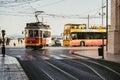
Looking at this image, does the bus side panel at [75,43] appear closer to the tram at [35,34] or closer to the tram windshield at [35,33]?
the tram at [35,34]

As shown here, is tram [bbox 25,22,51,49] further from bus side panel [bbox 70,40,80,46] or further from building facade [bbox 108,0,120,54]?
building facade [bbox 108,0,120,54]

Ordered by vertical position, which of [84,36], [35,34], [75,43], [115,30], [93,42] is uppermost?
[115,30]

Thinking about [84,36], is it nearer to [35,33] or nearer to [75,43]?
[75,43]

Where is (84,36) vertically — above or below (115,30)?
below

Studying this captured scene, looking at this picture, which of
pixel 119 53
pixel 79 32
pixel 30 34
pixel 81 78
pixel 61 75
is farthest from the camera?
pixel 79 32

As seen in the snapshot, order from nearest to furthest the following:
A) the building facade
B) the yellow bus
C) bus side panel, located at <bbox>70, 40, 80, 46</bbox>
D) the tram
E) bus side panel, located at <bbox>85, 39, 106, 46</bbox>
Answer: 1. the building facade
2. the tram
3. the yellow bus
4. bus side panel, located at <bbox>85, 39, 106, 46</bbox>
5. bus side panel, located at <bbox>70, 40, 80, 46</bbox>

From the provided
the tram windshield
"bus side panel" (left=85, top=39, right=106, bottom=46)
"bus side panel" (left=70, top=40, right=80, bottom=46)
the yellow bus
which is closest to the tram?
the tram windshield

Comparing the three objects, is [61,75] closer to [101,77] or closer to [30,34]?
[101,77]

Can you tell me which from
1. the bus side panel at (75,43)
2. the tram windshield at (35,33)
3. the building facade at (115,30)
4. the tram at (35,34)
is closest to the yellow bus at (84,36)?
the bus side panel at (75,43)

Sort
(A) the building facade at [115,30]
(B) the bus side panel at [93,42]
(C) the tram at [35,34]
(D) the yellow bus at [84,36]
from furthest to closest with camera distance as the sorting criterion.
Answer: (B) the bus side panel at [93,42]
(D) the yellow bus at [84,36]
(C) the tram at [35,34]
(A) the building facade at [115,30]

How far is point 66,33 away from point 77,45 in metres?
3.10

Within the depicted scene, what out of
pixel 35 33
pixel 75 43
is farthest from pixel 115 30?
pixel 75 43

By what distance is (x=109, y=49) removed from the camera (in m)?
51.7

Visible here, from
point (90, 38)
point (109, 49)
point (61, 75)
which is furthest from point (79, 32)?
point (61, 75)
